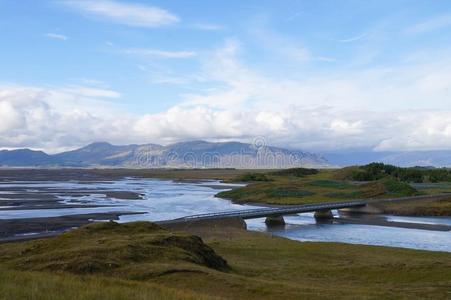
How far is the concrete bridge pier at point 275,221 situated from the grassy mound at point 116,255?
4224 centimetres

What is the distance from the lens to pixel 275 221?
79.0 metres

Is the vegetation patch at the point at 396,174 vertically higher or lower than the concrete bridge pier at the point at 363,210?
higher

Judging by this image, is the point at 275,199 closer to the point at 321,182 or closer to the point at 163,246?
the point at 321,182

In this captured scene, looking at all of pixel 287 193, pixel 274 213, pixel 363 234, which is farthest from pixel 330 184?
pixel 363 234

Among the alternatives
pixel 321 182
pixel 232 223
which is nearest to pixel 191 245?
pixel 232 223

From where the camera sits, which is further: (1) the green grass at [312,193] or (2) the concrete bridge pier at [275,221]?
(1) the green grass at [312,193]

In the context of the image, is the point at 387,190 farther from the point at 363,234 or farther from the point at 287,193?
the point at 363,234

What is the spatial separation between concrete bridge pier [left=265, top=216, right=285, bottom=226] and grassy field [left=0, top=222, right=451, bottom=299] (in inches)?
1228

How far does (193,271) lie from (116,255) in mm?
5470

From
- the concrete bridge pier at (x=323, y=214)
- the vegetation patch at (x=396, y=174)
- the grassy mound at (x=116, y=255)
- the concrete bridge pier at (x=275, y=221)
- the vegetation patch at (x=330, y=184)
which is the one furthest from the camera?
Result: the vegetation patch at (x=396, y=174)

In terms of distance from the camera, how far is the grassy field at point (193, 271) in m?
21.5

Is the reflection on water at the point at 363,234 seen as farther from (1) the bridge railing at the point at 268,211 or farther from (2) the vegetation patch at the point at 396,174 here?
(2) the vegetation patch at the point at 396,174

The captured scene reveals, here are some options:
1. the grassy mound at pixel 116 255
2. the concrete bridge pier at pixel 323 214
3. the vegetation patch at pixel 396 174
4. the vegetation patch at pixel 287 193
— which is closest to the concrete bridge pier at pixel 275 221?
the concrete bridge pier at pixel 323 214

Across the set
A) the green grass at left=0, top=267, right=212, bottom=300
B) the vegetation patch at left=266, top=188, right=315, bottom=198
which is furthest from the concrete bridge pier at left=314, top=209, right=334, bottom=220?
the green grass at left=0, top=267, right=212, bottom=300
